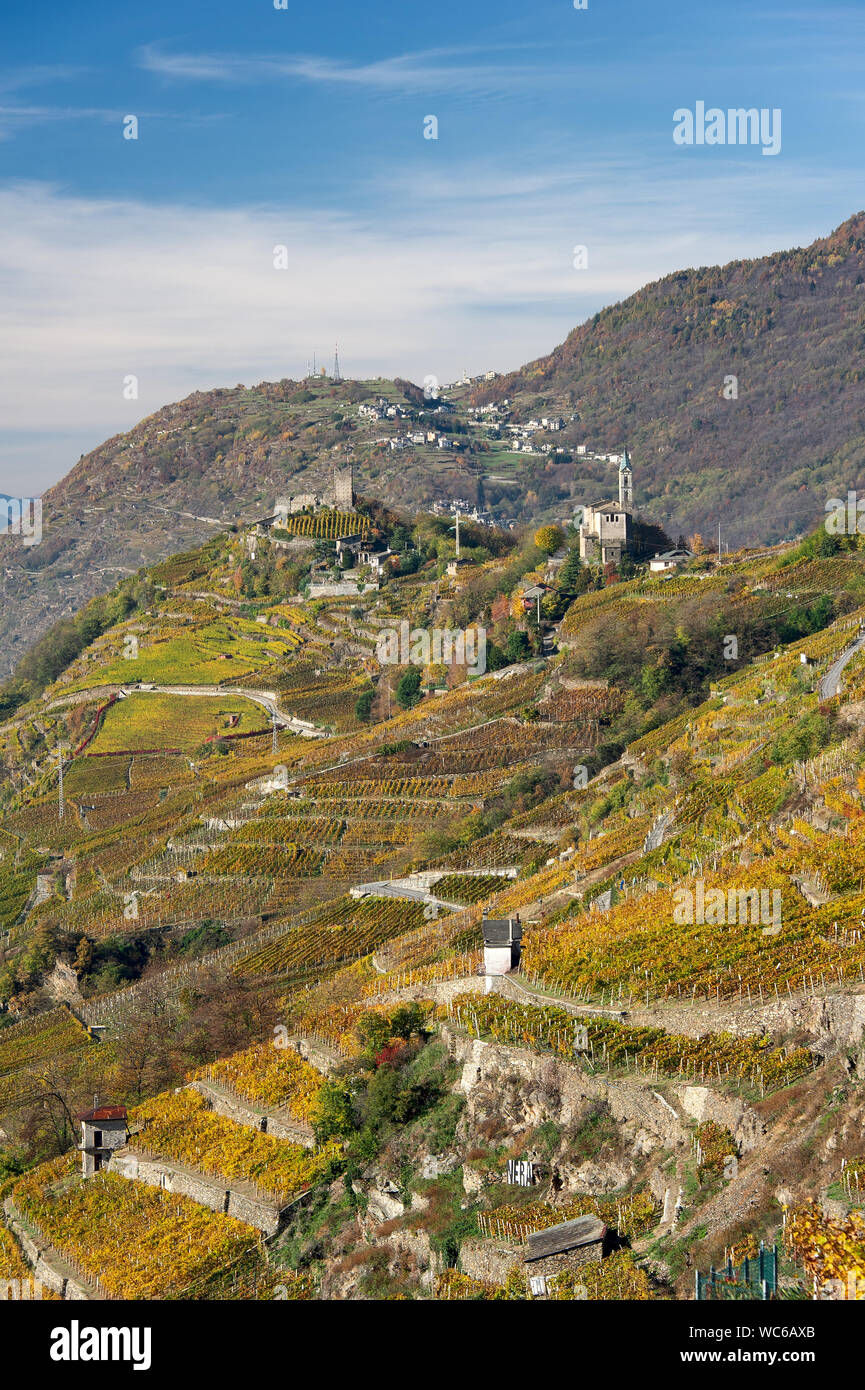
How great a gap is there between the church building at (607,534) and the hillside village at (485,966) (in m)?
0.19

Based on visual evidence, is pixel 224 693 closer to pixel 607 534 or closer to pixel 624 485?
pixel 607 534

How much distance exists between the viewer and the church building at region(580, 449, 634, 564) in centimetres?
7481

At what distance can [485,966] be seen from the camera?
27297 mm

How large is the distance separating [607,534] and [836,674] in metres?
33.7

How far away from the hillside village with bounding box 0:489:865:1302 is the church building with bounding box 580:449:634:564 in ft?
0.62

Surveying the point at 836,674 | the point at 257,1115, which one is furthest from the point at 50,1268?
the point at 836,674

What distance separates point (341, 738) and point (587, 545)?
52.0ft

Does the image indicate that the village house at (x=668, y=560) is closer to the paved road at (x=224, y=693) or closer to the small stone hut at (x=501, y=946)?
the paved road at (x=224, y=693)

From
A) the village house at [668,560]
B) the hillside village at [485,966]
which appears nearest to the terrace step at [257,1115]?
the hillside village at [485,966]

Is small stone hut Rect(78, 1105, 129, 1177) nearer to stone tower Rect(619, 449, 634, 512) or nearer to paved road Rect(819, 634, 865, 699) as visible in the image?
paved road Rect(819, 634, 865, 699)

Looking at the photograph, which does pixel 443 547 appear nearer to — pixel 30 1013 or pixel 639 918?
pixel 30 1013

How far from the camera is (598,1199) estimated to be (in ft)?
66.9

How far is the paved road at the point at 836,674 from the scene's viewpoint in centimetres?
3914

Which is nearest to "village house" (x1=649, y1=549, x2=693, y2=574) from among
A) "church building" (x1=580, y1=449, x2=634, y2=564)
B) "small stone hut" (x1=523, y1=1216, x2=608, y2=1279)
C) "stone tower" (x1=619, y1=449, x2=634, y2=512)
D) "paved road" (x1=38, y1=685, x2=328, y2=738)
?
"church building" (x1=580, y1=449, x2=634, y2=564)
